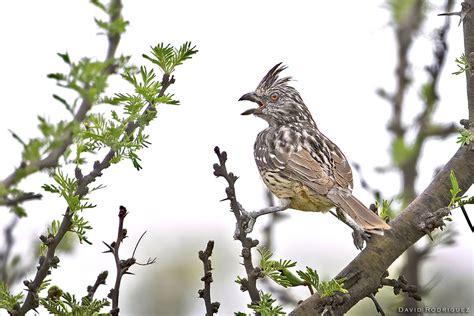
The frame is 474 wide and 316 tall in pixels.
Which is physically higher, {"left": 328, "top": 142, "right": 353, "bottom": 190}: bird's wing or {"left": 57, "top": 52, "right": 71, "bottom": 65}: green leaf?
{"left": 328, "top": 142, "right": 353, "bottom": 190}: bird's wing

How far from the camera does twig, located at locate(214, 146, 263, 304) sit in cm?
317

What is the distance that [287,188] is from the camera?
19.6ft

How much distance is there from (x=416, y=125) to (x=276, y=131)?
153cm

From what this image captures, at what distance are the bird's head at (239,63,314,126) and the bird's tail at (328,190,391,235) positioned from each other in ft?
5.45

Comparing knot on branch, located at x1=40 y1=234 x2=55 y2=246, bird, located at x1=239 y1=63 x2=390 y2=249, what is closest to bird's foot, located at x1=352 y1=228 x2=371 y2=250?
bird, located at x1=239 y1=63 x2=390 y2=249

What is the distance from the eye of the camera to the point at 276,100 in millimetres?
7391

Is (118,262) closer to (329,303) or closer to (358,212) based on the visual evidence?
(329,303)

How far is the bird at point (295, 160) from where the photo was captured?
578 cm

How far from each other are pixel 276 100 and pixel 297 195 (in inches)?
65.1

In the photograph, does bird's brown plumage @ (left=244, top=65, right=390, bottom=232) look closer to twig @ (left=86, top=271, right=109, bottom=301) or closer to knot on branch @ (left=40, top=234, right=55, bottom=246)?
twig @ (left=86, top=271, right=109, bottom=301)

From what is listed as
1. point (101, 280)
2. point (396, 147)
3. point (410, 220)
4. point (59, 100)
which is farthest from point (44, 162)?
point (396, 147)

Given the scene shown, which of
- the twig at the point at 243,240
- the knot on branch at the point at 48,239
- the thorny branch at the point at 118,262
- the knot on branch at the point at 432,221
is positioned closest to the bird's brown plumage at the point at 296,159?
the knot on branch at the point at 432,221

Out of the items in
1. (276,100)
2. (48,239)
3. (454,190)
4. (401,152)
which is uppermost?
(276,100)

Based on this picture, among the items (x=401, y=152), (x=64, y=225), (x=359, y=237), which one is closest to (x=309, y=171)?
(x=401, y=152)
